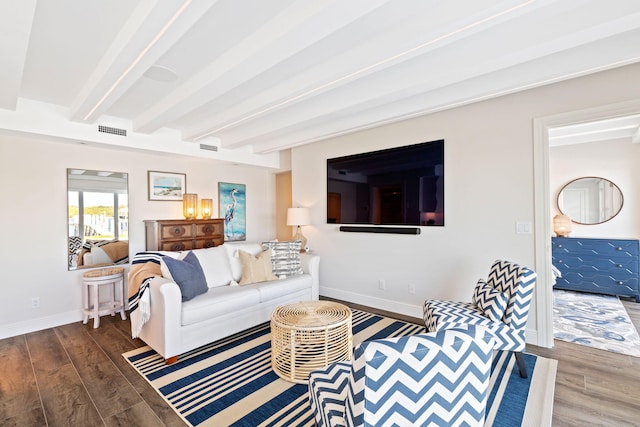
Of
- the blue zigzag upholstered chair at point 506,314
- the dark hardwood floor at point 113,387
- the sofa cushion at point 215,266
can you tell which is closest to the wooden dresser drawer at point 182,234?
the sofa cushion at point 215,266

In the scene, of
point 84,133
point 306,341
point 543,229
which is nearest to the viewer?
point 306,341

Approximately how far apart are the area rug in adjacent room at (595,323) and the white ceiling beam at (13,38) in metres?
4.75

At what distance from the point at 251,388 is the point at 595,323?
3.71m

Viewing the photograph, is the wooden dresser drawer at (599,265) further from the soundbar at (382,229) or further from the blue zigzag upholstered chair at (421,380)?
the blue zigzag upholstered chair at (421,380)

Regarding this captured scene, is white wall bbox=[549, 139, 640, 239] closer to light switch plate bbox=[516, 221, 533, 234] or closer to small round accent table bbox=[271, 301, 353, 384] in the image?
light switch plate bbox=[516, 221, 533, 234]

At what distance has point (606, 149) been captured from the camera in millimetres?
4660

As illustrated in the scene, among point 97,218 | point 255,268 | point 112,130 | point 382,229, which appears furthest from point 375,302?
point 112,130

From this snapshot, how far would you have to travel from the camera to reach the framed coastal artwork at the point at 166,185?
14.6 feet


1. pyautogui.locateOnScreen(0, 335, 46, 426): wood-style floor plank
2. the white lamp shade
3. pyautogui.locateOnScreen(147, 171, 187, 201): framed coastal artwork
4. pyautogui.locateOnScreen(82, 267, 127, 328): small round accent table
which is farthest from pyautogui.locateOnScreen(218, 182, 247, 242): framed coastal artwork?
pyautogui.locateOnScreen(0, 335, 46, 426): wood-style floor plank

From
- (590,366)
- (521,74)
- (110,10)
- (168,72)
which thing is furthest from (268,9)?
(590,366)

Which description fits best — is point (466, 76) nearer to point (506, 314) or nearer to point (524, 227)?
point (524, 227)

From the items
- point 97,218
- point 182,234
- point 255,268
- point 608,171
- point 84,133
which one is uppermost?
point 84,133

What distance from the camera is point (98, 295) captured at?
3.85 meters

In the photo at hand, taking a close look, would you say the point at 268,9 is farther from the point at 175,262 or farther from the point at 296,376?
the point at 296,376
